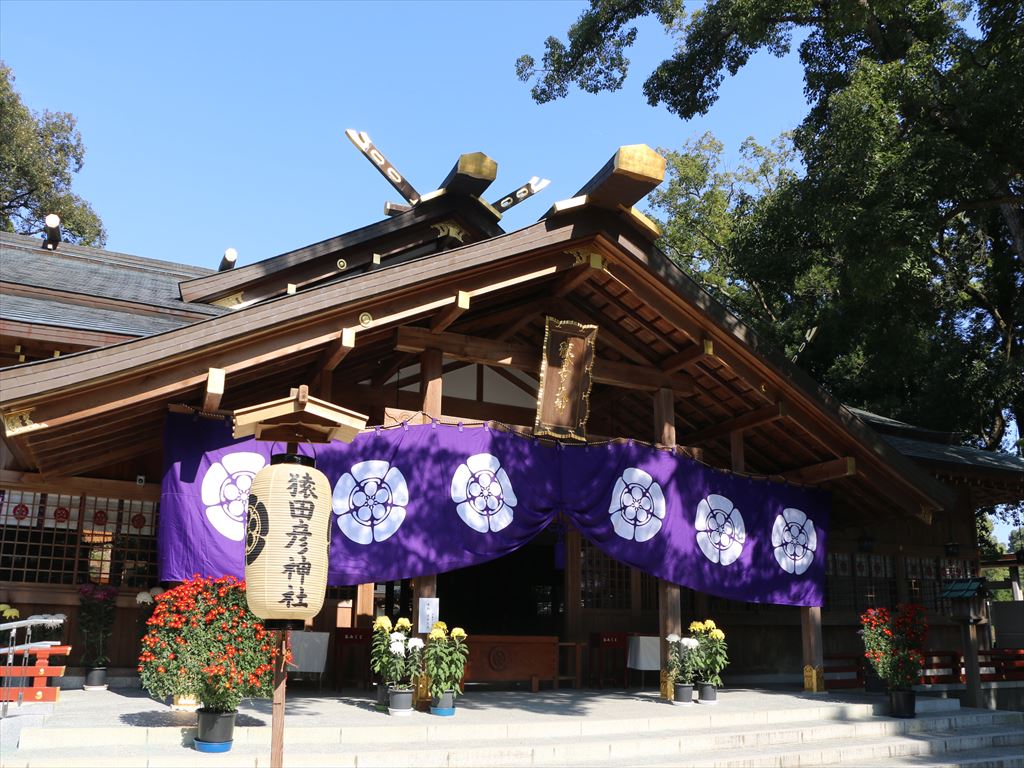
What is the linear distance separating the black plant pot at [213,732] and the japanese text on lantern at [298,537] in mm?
1728

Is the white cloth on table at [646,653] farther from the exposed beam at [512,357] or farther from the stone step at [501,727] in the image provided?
the exposed beam at [512,357]

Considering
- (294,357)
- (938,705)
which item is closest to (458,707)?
(294,357)

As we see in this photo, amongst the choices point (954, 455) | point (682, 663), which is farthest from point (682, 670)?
point (954, 455)

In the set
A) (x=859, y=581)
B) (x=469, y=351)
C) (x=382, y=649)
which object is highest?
(x=469, y=351)

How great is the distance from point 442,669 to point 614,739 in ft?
6.53

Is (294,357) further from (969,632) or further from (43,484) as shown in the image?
(969,632)

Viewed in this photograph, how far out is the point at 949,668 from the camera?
1509 centimetres

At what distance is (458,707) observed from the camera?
10.1m

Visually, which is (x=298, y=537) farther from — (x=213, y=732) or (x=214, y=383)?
(x=214, y=383)

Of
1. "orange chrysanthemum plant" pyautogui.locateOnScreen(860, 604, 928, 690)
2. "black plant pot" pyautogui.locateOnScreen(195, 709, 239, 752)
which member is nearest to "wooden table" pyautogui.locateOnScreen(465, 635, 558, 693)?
"orange chrysanthemum plant" pyautogui.locateOnScreen(860, 604, 928, 690)

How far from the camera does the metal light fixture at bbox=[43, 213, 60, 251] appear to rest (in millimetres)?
14023

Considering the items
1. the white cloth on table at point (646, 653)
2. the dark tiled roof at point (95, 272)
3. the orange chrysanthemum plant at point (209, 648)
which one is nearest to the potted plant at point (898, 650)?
the white cloth on table at point (646, 653)

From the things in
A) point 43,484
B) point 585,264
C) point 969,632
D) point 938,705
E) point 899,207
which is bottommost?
point 938,705

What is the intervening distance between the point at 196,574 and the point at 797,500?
895 centimetres
